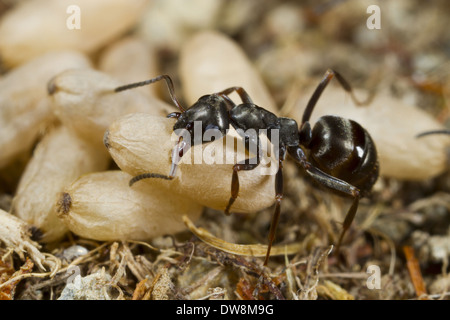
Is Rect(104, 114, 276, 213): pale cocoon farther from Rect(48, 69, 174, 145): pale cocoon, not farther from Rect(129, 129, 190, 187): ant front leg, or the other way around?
Rect(48, 69, 174, 145): pale cocoon

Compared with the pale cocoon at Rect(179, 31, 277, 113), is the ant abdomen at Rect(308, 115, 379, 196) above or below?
below

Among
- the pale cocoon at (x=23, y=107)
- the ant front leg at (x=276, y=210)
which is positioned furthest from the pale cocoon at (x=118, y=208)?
the pale cocoon at (x=23, y=107)

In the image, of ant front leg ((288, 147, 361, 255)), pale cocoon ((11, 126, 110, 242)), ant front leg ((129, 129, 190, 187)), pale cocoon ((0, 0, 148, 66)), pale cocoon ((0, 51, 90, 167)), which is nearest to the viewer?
ant front leg ((129, 129, 190, 187))

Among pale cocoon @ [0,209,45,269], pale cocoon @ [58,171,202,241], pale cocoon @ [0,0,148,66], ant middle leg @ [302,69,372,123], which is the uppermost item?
pale cocoon @ [0,0,148,66]

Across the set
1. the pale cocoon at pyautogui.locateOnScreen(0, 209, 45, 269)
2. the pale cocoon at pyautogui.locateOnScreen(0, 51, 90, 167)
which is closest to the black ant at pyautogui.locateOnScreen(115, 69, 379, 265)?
the pale cocoon at pyautogui.locateOnScreen(0, 51, 90, 167)

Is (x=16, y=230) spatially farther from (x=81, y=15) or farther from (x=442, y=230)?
(x=442, y=230)
